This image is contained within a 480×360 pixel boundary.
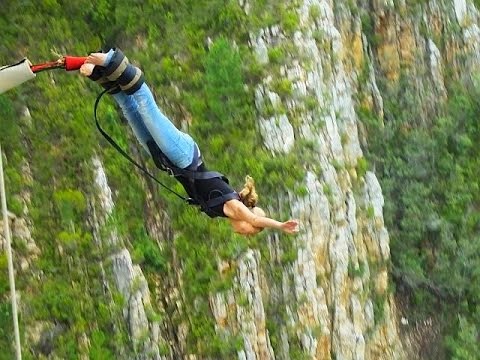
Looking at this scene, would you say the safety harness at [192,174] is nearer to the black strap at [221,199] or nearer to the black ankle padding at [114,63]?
the black strap at [221,199]

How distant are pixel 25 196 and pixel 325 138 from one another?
183 inches

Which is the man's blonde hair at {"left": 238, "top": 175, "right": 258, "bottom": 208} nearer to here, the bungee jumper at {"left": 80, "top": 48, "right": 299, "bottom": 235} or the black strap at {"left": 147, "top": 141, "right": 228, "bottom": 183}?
the bungee jumper at {"left": 80, "top": 48, "right": 299, "bottom": 235}

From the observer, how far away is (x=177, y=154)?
16.5 ft

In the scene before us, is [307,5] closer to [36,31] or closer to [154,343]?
[36,31]

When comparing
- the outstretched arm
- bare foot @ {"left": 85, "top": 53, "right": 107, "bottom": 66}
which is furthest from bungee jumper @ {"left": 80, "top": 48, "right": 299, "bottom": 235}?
bare foot @ {"left": 85, "top": 53, "right": 107, "bottom": 66}

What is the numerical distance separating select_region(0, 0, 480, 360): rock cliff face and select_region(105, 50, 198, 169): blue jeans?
3.34m

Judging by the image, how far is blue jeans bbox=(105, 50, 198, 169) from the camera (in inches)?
191

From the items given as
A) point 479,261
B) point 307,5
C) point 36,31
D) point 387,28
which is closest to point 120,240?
point 36,31

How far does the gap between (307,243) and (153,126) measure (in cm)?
493

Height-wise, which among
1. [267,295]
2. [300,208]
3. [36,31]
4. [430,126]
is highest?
[36,31]

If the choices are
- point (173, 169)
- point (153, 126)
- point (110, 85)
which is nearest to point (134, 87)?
point (110, 85)

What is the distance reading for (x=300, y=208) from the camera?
9328 mm

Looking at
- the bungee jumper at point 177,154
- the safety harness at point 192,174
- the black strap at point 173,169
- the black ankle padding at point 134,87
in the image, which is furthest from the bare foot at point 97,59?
the black strap at point 173,169

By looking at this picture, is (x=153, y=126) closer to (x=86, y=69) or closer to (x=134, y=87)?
(x=134, y=87)
